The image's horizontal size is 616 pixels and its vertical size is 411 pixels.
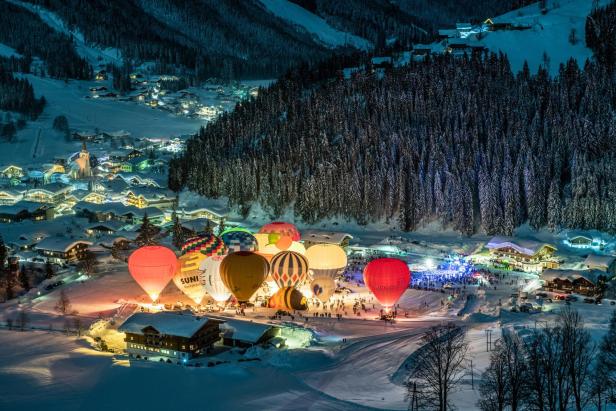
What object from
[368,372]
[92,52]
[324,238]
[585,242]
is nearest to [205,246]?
[324,238]

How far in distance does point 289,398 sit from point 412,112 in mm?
54876

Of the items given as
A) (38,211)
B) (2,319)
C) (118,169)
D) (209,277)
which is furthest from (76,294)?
(118,169)

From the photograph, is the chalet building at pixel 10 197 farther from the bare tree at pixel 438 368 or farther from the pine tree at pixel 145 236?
the bare tree at pixel 438 368

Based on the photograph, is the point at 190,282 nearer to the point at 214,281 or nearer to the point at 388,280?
the point at 214,281

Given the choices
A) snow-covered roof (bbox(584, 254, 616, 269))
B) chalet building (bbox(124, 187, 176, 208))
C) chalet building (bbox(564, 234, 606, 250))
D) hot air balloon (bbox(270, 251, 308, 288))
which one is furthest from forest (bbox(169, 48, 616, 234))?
hot air balloon (bbox(270, 251, 308, 288))

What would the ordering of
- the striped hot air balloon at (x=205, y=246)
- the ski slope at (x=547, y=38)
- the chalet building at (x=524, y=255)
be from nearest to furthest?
the striped hot air balloon at (x=205, y=246) → the chalet building at (x=524, y=255) → the ski slope at (x=547, y=38)

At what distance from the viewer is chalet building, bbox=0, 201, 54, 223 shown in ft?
252

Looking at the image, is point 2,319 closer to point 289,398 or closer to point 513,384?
point 289,398

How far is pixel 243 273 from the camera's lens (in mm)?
44625

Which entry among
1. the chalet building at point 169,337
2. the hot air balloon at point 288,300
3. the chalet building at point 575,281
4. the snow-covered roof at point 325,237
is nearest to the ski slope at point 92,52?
the snow-covered roof at point 325,237

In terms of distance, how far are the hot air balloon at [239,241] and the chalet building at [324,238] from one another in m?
9.98

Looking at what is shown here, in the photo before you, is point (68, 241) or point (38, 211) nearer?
point (68, 241)

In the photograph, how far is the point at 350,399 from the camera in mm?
30531

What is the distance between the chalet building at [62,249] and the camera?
61.1 metres
